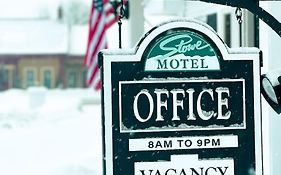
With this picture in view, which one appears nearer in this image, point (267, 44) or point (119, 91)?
point (119, 91)

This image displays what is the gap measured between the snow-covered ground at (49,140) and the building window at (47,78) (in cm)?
1505

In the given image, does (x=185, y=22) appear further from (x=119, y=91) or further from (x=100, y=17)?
(x=100, y=17)

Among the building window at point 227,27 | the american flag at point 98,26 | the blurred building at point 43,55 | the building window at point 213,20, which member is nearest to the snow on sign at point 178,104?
the building window at point 227,27

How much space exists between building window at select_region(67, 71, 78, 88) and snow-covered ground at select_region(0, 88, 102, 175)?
15005 millimetres

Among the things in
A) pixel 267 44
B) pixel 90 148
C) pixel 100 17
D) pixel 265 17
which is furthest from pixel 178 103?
pixel 90 148

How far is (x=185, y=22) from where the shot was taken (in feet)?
7.42

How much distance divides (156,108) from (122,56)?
0.82ft

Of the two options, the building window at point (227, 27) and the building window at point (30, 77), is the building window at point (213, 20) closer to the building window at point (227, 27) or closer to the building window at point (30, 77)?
the building window at point (227, 27)

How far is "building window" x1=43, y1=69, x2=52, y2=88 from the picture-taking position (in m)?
36.3

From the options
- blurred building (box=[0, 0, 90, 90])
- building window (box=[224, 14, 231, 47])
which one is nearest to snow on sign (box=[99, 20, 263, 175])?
building window (box=[224, 14, 231, 47])

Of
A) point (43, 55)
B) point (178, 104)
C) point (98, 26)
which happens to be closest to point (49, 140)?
point (98, 26)

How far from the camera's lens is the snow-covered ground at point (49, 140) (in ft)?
24.4

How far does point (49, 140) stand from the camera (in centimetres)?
1159

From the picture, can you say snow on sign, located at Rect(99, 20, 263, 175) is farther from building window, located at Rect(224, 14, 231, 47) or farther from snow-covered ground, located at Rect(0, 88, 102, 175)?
building window, located at Rect(224, 14, 231, 47)
